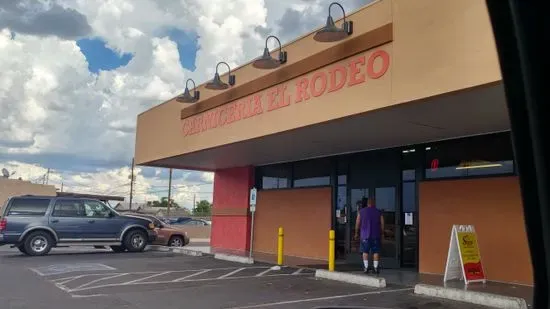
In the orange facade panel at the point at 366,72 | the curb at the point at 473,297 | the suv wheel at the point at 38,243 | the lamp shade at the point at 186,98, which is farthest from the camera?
the suv wheel at the point at 38,243

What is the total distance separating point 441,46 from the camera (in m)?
8.62

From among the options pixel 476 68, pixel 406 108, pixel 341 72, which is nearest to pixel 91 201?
pixel 341 72

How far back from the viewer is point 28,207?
63.0 ft

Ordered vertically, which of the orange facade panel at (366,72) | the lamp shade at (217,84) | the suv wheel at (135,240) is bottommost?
the suv wheel at (135,240)

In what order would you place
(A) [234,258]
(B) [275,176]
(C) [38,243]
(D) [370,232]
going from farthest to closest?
1. (B) [275,176]
2. (C) [38,243]
3. (A) [234,258]
4. (D) [370,232]

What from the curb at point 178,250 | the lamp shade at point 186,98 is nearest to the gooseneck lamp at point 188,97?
the lamp shade at point 186,98

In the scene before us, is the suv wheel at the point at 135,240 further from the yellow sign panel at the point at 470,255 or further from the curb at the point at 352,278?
the yellow sign panel at the point at 470,255

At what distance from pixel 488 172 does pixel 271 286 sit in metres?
5.35

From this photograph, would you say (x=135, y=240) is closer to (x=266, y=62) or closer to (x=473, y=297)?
(x=266, y=62)

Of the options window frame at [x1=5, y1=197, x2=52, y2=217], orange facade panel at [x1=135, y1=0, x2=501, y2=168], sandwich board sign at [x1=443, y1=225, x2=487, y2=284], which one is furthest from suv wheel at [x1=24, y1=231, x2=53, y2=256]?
sandwich board sign at [x1=443, y1=225, x2=487, y2=284]

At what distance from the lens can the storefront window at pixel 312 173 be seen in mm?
17406

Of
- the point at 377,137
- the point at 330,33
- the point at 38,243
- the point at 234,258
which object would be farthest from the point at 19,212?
the point at 330,33

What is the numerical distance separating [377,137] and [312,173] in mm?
4967

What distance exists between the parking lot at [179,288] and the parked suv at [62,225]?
284 centimetres
